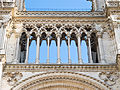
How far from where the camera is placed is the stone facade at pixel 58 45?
15.8 m

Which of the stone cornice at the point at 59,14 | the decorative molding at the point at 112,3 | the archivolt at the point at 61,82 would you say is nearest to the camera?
the archivolt at the point at 61,82

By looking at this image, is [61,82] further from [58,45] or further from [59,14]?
[59,14]

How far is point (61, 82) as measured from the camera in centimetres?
1596

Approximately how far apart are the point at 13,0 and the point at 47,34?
105 inches

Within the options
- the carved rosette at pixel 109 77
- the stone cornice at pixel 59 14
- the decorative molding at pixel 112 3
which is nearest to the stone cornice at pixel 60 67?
the carved rosette at pixel 109 77

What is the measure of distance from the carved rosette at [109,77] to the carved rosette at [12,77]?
362 centimetres

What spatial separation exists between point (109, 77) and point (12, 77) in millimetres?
4283

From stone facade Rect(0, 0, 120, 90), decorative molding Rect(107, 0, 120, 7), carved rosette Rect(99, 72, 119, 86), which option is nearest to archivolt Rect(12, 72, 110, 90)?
stone facade Rect(0, 0, 120, 90)

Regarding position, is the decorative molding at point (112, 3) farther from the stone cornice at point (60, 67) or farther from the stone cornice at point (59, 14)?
the stone cornice at point (60, 67)

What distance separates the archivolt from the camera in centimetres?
1562

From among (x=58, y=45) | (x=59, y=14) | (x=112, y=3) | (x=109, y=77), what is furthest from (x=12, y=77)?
(x=112, y=3)

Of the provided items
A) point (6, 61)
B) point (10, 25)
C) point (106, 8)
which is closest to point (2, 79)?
point (6, 61)

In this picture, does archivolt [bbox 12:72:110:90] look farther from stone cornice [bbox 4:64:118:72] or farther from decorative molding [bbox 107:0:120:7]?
decorative molding [bbox 107:0:120:7]

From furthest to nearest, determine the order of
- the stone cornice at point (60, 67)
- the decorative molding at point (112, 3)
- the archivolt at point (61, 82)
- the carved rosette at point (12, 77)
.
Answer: the decorative molding at point (112, 3) < the stone cornice at point (60, 67) < the carved rosette at point (12, 77) < the archivolt at point (61, 82)
